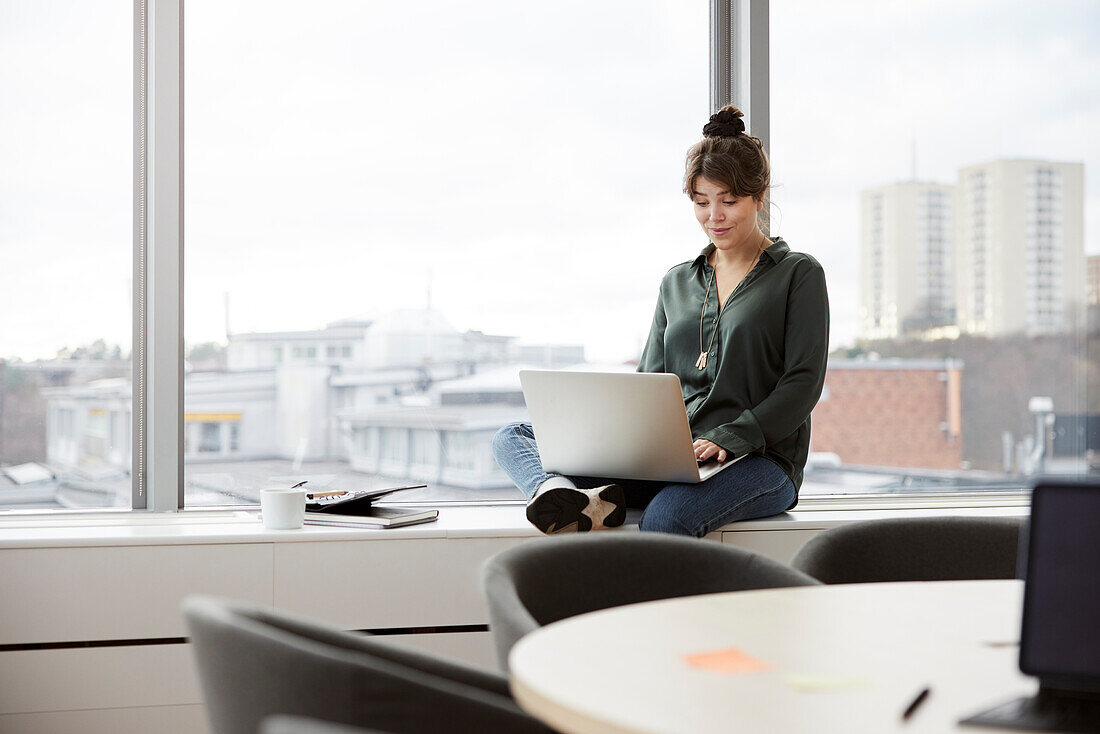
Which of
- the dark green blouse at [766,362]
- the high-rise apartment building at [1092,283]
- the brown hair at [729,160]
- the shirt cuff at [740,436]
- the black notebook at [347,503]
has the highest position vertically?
the brown hair at [729,160]

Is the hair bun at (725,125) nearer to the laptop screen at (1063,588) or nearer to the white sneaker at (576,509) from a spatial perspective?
the white sneaker at (576,509)

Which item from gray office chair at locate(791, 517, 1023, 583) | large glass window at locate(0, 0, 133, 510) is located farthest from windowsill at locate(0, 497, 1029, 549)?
gray office chair at locate(791, 517, 1023, 583)

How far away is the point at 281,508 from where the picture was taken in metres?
2.59

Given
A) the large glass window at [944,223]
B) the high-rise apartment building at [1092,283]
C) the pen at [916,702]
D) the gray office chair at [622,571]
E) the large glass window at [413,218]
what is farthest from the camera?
the high-rise apartment building at [1092,283]

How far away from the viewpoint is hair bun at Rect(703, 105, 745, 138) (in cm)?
275

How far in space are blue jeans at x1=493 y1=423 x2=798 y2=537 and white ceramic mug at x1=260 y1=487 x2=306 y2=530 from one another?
57cm

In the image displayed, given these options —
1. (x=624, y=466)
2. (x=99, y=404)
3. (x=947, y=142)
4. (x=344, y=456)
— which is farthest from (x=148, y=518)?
(x=947, y=142)

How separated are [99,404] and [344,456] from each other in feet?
2.28

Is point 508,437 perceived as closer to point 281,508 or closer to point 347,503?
point 347,503

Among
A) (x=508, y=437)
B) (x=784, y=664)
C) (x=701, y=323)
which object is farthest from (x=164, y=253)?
(x=784, y=664)

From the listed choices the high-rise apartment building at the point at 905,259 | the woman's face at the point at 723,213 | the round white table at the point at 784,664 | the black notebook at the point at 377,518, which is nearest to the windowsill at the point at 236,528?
the black notebook at the point at 377,518

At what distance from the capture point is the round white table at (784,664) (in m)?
0.86

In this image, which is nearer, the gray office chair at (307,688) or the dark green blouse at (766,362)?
the gray office chair at (307,688)

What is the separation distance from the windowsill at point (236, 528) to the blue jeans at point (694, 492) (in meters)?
0.08
